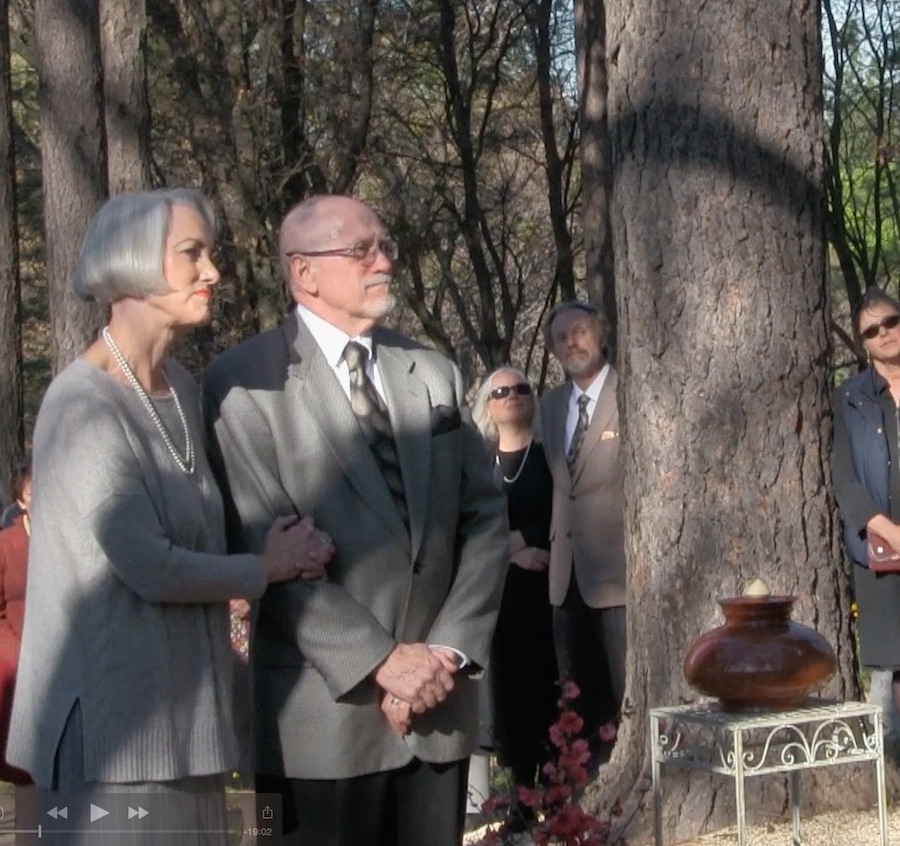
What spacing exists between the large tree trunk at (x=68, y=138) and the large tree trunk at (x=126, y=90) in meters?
0.13

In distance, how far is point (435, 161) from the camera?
25.5m

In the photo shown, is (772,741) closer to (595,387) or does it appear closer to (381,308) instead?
(381,308)

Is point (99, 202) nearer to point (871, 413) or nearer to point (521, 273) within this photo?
point (871, 413)

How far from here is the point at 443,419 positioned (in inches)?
174

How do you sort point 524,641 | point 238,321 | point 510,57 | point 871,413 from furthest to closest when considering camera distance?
point 510,57 < point 238,321 < point 524,641 < point 871,413

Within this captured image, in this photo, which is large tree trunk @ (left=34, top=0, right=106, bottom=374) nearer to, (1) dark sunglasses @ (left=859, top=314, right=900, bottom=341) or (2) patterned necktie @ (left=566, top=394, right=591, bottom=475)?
(2) patterned necktie @ (left=566, top=394, right=591, bottom=475)

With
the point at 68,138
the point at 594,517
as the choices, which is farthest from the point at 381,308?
the point at 68,138

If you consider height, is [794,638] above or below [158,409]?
below

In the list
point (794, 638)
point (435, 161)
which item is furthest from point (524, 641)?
point (435, 161)

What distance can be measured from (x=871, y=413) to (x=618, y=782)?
1.77 metres

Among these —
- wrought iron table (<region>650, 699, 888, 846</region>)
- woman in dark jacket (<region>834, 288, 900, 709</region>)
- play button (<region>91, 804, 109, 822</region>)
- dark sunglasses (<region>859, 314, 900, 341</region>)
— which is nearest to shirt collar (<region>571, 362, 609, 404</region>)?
woman in dark jacket (<region>834, 288, 900, 709</region>)

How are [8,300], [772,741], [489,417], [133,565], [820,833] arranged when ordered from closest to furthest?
[133,565] → [772,741] → [820,833] → [489,417] → [8,300]

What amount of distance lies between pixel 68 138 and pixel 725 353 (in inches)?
298

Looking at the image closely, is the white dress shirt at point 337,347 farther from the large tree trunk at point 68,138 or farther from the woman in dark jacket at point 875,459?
the large tree trunk at point 68,138
